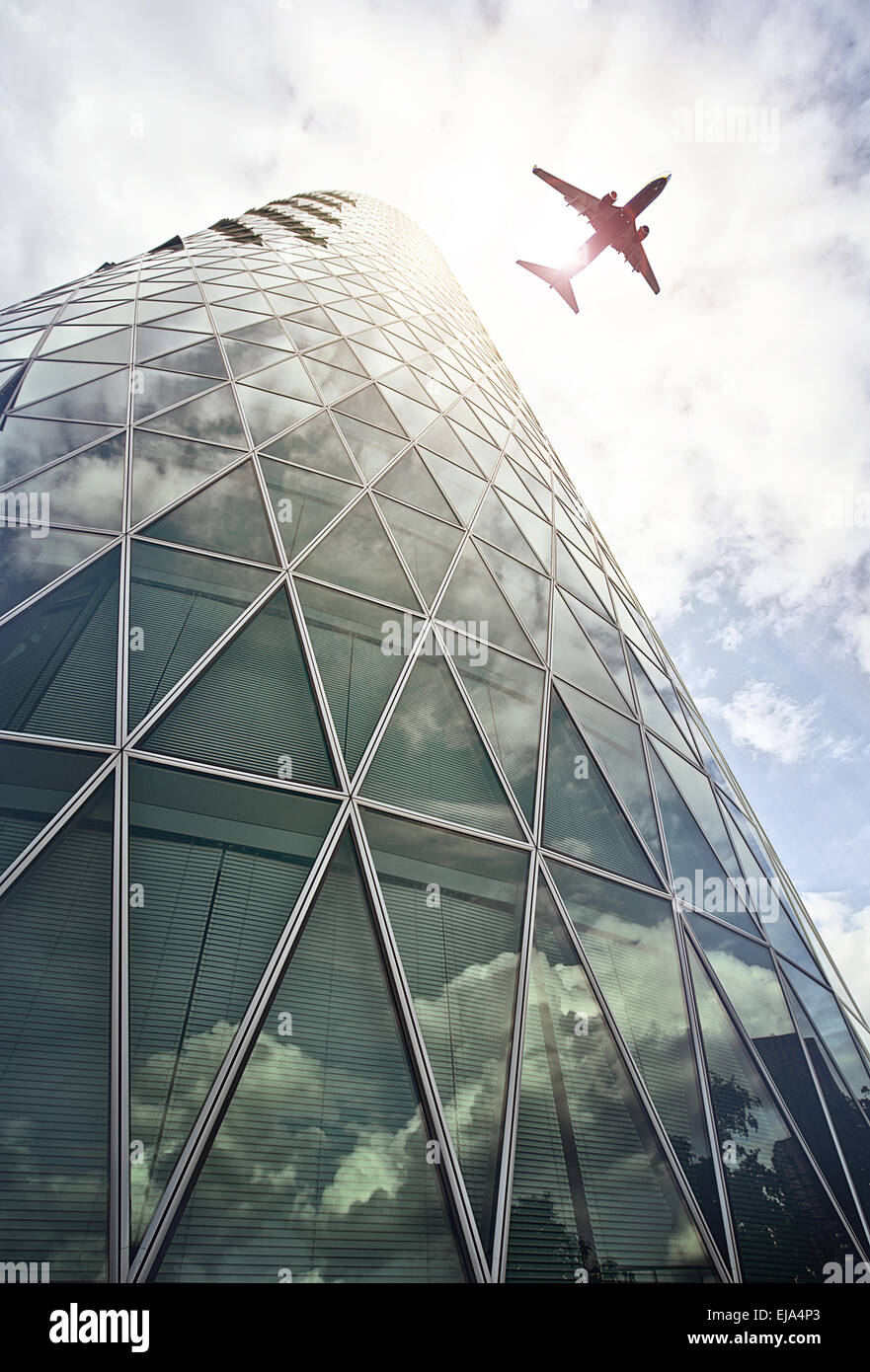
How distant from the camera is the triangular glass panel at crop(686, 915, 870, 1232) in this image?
30.1 ft

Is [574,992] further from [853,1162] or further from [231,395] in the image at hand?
[231,395]

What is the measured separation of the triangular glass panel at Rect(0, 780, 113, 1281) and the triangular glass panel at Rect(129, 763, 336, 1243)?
31 centimetres

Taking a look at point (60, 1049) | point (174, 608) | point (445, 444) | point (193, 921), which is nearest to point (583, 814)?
point (193, 921)

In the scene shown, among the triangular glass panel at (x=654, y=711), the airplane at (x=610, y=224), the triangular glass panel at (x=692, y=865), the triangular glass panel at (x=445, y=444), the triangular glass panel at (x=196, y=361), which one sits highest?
the airplane at (x=610, y=224)

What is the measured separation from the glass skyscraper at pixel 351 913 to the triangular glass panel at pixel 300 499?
0.10 meters

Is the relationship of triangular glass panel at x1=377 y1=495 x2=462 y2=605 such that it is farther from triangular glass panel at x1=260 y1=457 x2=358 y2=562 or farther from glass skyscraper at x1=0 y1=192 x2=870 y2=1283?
triangular glass panel at x1=260 y1=457 x2=358 y2=562

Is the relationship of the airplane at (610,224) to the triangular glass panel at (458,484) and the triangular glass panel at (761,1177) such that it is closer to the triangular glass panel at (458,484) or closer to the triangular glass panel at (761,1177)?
the triangular glass panel at (458,484)

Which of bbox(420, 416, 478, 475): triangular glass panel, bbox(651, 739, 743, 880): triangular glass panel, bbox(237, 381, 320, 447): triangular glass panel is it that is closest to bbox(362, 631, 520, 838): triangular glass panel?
bbox(651, 739, 743, 880): triangular glass panel

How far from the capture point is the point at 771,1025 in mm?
10547

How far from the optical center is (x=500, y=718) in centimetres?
1107

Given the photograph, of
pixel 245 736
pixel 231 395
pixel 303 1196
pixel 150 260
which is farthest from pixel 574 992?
pixel 150 260

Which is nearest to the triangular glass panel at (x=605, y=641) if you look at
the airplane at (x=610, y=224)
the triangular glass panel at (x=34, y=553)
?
the triangular glass panel at (x=34, y=553)

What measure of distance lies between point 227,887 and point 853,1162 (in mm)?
10627

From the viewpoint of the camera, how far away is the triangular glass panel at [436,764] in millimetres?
8766
